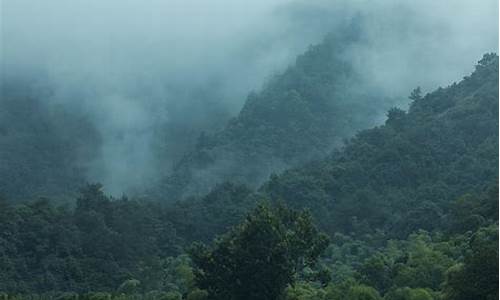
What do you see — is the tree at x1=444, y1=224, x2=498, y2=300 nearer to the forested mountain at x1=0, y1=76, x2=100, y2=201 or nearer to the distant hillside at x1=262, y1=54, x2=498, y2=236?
the distant hillside at x1=262, y1=54, x2=498, y2=236

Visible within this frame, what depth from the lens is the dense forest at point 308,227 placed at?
20.6 m

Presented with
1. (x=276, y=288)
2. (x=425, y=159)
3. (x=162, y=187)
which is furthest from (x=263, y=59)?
(x=276, y=288)

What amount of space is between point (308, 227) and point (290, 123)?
124 ft

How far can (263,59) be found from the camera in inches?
3123

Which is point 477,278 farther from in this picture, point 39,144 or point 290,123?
point 39,144

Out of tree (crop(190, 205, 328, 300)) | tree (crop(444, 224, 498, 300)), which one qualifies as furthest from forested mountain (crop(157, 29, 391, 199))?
tree (crop(444, 224, 498, 300))

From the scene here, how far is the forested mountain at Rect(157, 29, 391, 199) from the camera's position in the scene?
5547cm

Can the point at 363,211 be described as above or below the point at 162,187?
below

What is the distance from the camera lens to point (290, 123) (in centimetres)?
5956

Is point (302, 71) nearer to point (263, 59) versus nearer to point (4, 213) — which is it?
point (263, 59)

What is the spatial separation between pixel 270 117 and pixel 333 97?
6255 millimetres

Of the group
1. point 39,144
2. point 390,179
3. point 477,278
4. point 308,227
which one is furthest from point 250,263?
point 39,144

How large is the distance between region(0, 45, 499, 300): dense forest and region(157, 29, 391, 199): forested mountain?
0.24m

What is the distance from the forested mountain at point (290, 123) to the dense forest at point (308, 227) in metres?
0.24
